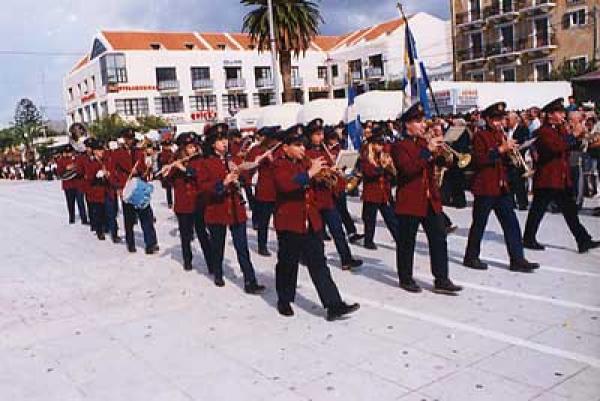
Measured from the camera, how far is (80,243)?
1138 centimetres

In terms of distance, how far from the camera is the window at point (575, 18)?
41.2m

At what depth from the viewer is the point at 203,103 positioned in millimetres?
57688

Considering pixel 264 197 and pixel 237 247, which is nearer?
pixel 237 247

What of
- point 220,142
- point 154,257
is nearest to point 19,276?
point 154,257

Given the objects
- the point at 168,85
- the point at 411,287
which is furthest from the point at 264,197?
the point at 168,85

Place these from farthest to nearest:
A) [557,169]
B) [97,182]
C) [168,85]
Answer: [168,85], [97,182], [557,169]

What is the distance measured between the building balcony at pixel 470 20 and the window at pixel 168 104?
2428 cm

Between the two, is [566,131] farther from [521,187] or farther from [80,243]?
Answer: [80,243]

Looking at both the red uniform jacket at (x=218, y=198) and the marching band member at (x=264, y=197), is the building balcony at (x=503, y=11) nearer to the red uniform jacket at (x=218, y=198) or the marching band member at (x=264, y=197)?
the marching band member at (x=264, y=197)

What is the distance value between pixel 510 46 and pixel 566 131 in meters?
41.0

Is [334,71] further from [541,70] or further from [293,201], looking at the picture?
[293,201]

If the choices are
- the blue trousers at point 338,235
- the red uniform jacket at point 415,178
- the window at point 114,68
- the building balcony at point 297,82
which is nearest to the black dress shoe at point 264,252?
the blue trousers at point 338,235

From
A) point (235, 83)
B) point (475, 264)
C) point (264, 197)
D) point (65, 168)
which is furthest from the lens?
point (235, 83)

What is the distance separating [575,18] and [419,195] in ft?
134
